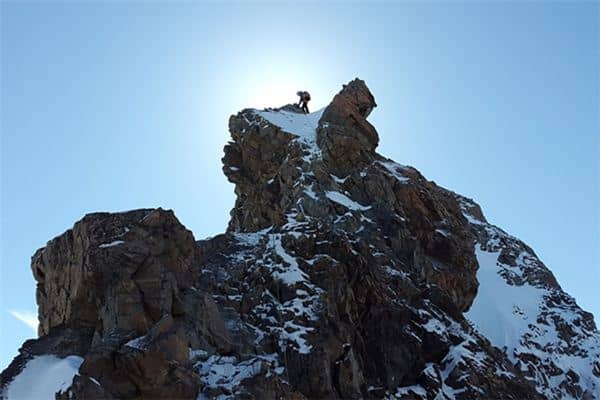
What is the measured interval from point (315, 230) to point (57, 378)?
18.8 meters

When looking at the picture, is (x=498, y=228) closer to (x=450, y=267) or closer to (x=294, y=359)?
(x=450, y=267)

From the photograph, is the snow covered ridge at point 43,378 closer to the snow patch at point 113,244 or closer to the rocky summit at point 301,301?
the rocky summit at point 301,301

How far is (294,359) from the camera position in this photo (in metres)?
41.3

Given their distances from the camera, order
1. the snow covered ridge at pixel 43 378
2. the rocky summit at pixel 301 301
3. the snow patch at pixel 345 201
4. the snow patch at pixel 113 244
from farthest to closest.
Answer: the snow patch at pixel 345 201, the snow patch at pixel 113 244, the rocky summit at pixel 301 301, the snow covered ridge at pixel 43 378

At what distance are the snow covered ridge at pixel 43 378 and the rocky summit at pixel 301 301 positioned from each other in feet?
0.32

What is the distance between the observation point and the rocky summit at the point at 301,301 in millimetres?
37656

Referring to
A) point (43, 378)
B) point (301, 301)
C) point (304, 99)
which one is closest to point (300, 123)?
point (304, 99)

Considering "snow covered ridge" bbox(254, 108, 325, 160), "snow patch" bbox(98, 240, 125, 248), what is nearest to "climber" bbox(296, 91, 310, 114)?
"snow covered ridge" bbox(254, 108, 325, 160)

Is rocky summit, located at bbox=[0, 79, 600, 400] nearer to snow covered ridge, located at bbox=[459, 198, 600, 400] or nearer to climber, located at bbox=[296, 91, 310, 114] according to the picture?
snow covered ridge, located at bbox=[459, 198, 600, 400]

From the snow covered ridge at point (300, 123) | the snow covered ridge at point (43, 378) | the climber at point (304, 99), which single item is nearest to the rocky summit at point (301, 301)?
the snow covered ridge at point (43, 378)

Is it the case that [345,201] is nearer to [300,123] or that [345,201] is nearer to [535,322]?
[300,123]

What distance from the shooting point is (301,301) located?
4431cm

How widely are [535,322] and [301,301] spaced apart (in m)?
28.5

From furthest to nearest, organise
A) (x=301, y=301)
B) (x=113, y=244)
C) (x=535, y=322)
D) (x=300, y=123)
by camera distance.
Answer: (x=300, y=123) → (x=535, y=322) → (x=301, y=301) → (x=113, y=244)
